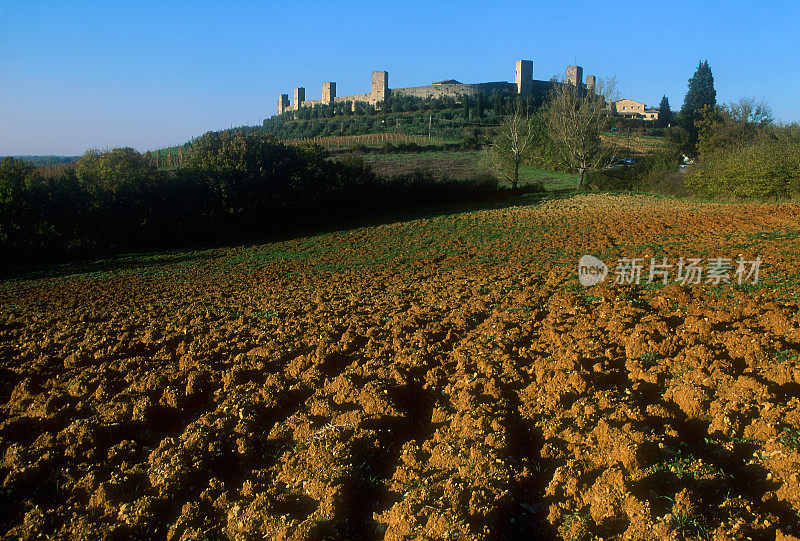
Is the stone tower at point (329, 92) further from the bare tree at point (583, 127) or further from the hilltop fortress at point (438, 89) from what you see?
the bare tree at point (583, 127)

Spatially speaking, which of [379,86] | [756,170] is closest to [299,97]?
[379,86]

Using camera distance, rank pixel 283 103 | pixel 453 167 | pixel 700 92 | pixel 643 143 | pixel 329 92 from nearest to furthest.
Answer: pixel 453 167 < pixel 700 92 < pixel 643 143 < pixel 329 92 < pixel 283 103

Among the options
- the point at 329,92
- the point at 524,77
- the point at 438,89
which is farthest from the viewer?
the point at 329,92

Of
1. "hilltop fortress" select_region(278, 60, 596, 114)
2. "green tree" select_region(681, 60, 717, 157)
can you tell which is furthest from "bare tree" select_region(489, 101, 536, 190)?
"hilltop fortress" select_region(278, 60, 596, 114)

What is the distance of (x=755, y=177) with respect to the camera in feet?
80.6

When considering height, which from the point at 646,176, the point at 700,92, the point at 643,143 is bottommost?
the point at 646,176

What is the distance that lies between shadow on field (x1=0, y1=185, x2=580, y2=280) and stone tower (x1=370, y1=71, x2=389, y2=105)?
67646mm

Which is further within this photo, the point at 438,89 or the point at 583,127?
the point at 438,89

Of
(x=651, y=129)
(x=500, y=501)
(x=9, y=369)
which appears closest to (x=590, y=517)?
(x=500, y=501)

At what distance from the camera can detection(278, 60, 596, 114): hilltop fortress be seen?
3371 inches

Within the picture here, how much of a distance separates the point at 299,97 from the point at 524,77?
47.8 meters

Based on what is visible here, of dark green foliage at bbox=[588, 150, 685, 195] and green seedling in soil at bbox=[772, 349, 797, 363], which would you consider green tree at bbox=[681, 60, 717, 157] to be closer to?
dark green foliage at bbox=[588, 150, 685, 195]

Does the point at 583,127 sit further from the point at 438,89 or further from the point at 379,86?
the point at 379,86

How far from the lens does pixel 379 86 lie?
9625 centimetres
